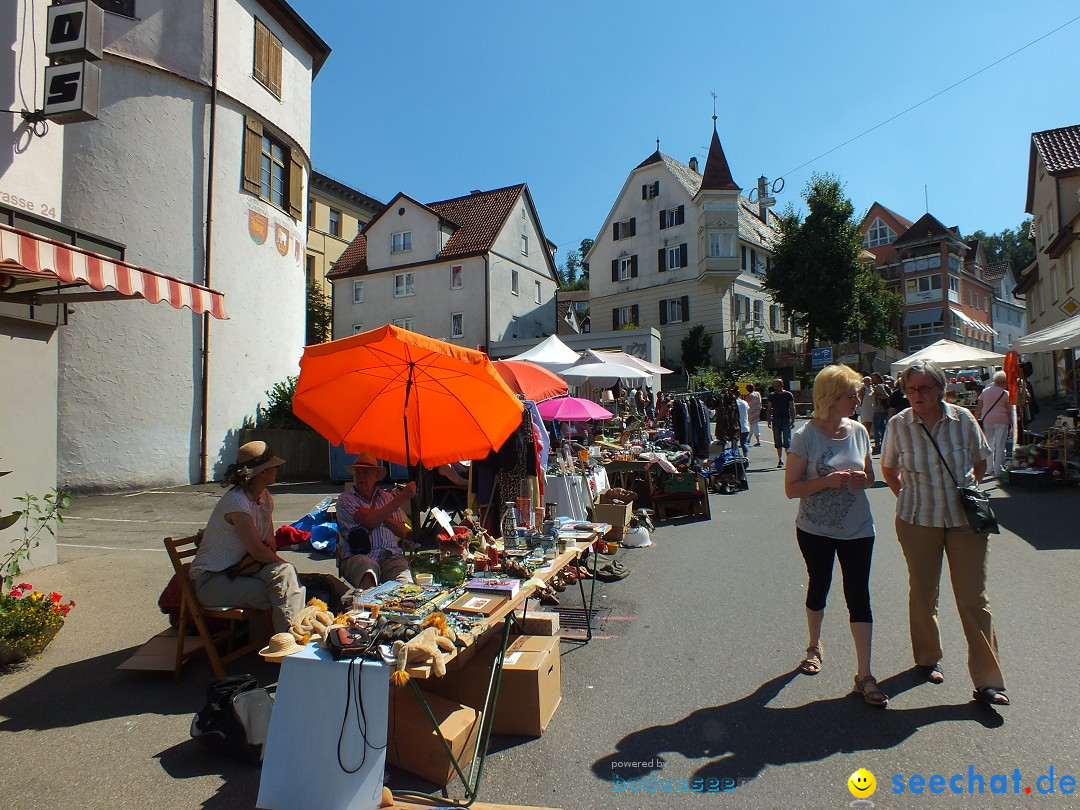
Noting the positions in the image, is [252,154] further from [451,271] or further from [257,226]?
[451,271]

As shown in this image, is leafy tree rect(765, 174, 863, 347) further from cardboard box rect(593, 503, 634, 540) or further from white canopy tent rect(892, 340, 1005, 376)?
cardboard box rect(593, 503, 634, 540)

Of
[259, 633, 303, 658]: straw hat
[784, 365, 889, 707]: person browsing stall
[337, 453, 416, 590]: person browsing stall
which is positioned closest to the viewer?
[259, 633, 303, 658]: straw hat

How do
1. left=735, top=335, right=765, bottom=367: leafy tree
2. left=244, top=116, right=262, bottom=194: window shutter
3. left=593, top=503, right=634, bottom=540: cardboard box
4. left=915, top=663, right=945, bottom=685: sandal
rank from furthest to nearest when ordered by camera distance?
left=735, top=335, right=765, bottom=367: leafy tree
left=244, top=116, right=262, bottom=194: window shutter
left=593, top=503, right=634, bottom=540: cardboard box
left=915, top=663, right=945, bottom=685: sandal

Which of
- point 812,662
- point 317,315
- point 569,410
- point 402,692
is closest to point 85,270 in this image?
point 402,692

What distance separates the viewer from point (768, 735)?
356 cm

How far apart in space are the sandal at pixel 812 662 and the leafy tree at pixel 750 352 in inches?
1384

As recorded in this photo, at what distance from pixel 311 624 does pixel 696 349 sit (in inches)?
1417

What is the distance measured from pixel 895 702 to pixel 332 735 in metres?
3.06

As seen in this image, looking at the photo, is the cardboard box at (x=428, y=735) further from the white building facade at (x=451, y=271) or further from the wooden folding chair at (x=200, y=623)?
the white building facade at (x=451, y=271)

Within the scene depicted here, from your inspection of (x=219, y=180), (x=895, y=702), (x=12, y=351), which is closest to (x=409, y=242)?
(x=219, y=180)

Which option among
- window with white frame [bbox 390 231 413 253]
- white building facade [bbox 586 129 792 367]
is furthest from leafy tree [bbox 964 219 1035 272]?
window with white frame [bbox 390 231 413 253]

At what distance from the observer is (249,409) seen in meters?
15.8

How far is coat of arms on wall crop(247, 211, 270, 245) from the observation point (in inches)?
614

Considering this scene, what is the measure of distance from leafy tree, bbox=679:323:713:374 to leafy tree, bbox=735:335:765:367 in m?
1.88
